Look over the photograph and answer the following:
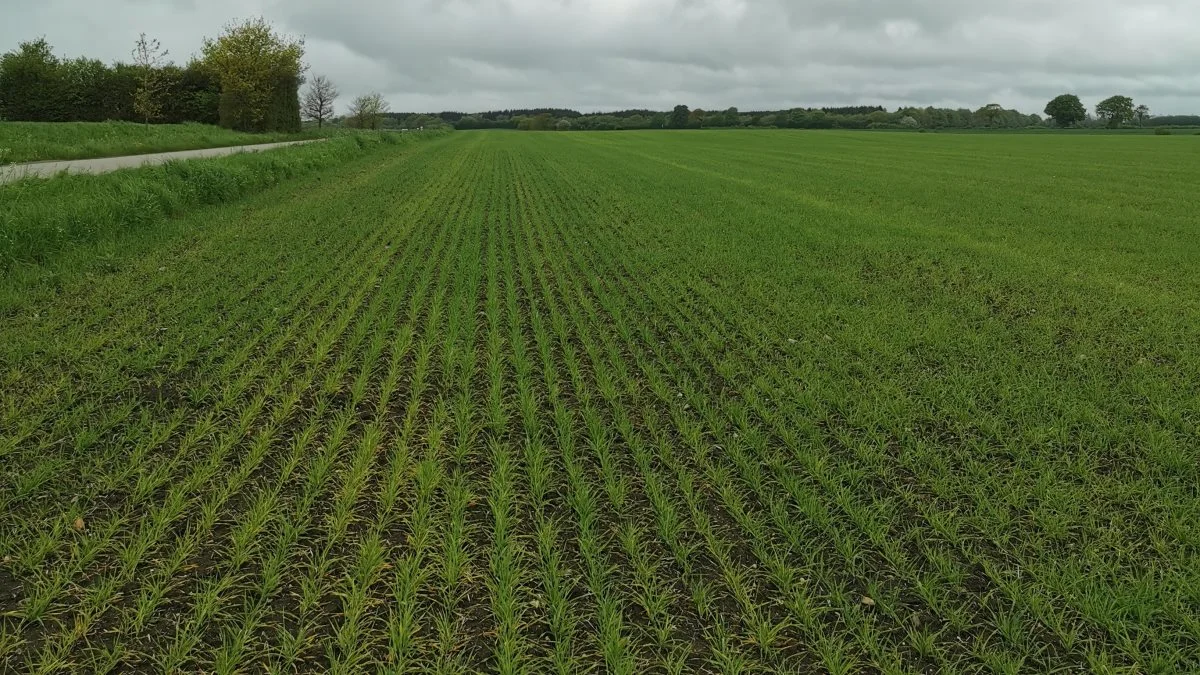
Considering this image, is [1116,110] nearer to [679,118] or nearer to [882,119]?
[882,119]

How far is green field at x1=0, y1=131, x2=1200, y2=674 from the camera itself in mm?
2715

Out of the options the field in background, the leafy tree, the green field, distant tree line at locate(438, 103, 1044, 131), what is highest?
distant tree line at locate(438, 103, 1044, 131)

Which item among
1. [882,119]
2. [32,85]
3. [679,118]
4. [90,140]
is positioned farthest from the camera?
[679,118]

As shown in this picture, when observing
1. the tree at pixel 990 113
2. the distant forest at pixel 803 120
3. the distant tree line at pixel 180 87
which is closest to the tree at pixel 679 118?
the distant forest at pixel 803 120

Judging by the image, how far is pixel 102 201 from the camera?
31.8 ft

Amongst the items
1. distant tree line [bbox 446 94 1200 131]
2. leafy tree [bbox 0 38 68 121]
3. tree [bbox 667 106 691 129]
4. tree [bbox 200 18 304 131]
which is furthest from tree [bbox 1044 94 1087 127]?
leafy tree [bbox 0 38 68 121]

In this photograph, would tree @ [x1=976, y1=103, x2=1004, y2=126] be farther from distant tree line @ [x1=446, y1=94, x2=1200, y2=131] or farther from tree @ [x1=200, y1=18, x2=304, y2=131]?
tree @ [x1=200, y1=18, x2=304, y2=131]

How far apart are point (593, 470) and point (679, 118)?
12560 centimetres

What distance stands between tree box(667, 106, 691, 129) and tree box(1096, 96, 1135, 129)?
242ft

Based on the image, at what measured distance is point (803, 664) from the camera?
8.58ft

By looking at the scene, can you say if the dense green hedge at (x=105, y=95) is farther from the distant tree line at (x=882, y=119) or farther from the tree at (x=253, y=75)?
the distant tree line at (x=882, y=119)

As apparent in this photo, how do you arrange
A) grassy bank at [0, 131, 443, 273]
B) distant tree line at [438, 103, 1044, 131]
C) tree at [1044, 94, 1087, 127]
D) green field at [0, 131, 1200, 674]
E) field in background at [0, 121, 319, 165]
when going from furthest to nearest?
tree at [1044, 94, 1087, 127], distant tree line at [438, 103, 1044, 131], field in background at [0, 121, 319, 165], grassy bank at [0, 131, 443, 273], green field at [0, 131, 1200, 674]

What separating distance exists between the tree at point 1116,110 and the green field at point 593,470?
139 m

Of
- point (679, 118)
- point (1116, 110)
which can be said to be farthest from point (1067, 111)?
point (679, 118)
